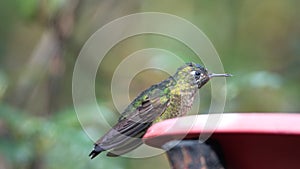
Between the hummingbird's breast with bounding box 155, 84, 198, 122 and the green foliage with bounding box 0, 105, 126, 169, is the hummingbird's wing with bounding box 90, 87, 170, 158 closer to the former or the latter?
the hummingbird's breast with bounding box 155, 84, 198, 122

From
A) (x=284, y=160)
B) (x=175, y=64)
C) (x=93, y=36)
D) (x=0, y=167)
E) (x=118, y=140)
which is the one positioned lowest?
(x=284, y=160)

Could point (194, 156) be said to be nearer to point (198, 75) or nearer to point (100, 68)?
point (198, 75)

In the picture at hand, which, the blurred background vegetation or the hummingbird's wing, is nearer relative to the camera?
the hummingbird's wing

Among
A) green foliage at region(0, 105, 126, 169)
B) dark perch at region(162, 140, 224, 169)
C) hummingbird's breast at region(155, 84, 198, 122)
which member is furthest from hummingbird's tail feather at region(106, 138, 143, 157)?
green foliage at region(0, 105, 126, 169)

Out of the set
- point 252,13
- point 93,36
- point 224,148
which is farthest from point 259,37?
point 224,148

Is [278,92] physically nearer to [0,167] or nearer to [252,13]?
[252,13]

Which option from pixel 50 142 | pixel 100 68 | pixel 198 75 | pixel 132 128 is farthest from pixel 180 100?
pixel 100 68
